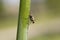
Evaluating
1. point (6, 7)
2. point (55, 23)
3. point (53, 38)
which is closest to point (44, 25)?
point (55, 23)

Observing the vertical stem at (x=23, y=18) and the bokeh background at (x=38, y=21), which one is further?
the bokeh background at (x=38, y=21)

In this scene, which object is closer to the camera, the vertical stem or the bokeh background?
the vertical stem

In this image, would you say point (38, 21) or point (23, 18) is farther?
point (38, 21)

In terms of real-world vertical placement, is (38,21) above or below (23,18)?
below

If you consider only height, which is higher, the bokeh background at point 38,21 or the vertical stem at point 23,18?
the vertical stem at point 23,18

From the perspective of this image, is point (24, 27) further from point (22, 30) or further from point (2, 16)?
point (2, 16)
